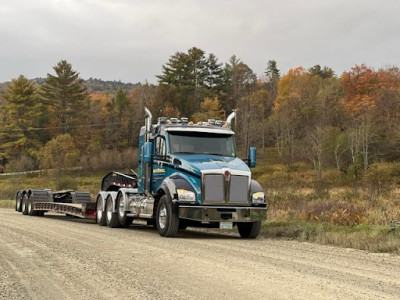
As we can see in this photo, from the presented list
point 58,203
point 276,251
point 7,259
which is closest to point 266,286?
point 276,251

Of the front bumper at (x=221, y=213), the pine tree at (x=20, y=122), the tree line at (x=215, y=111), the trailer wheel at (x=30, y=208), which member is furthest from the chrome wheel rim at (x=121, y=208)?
the pine tree at (x=20, y=122)

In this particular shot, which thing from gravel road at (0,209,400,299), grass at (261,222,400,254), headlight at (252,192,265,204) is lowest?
gravel road at (0,209,400,299)

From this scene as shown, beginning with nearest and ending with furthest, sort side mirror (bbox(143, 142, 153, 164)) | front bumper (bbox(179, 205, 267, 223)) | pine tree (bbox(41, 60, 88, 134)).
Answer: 1. front bumper (bbox(179, 205, 267, 223))
2. side mirror (bbox(143, 142, 153, 164))
3. pine tree (bbox(41, 60, 88, 134))

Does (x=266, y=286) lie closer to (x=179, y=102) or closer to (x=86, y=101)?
(x=179, y=102)

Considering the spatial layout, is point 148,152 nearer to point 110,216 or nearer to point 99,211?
point 110,216

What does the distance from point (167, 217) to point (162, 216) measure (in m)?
0.50

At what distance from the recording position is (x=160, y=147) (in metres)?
15.1

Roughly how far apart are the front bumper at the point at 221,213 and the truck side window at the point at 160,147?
2413 millimetres

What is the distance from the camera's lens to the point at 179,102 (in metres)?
90.8

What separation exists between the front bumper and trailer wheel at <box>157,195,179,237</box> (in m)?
0.23

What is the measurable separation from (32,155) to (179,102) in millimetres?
26694

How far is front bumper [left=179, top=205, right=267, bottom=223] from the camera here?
1297 centimetres

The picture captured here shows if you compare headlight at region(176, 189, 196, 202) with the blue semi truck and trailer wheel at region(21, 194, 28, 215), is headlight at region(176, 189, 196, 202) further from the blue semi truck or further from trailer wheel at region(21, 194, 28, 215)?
trailer wheel at region(21, 194, 28, 215)

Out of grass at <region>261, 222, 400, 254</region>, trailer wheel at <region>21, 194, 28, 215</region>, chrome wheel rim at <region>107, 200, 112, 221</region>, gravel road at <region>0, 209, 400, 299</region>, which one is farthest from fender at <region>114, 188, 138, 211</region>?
trailer wheel at <region>21, 194, 28, 215</region>
